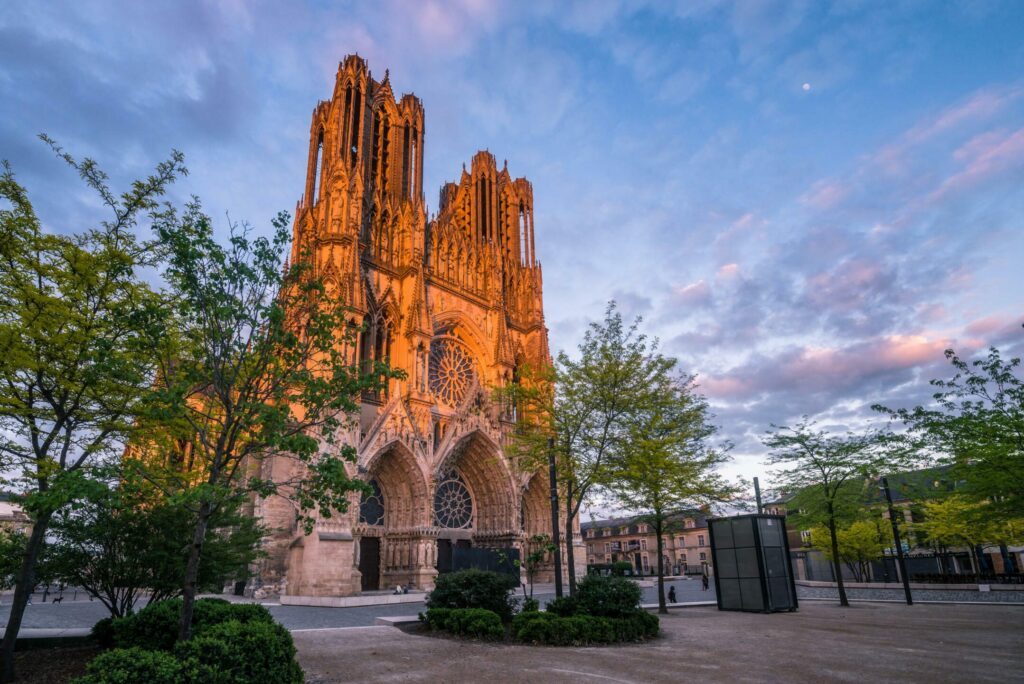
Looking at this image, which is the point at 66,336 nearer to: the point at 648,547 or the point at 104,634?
the point at 104,634

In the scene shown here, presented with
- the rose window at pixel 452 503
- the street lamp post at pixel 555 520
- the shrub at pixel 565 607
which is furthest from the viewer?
the rose window at pixel 452 503

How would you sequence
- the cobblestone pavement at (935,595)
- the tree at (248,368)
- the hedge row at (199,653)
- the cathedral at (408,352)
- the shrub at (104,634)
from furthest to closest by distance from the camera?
the cathedral at (408,352) < the cobblestone pavement at (935,595) < the shrub at (104,634) < the tree at (248,368) < the hedge row at (199,653)

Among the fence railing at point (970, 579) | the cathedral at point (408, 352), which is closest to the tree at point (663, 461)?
the cathedral at point (408, 352)

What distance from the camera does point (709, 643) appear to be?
12.5 metres

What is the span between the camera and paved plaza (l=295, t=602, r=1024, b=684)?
29.2 ft

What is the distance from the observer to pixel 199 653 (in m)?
7.08

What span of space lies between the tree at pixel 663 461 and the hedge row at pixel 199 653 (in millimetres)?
10641

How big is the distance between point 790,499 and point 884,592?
11781 mm

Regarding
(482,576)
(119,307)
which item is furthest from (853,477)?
(119,307)

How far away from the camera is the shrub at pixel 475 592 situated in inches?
588

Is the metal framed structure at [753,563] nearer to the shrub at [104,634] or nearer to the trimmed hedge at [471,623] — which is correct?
the trimmed hedge at [471,623]

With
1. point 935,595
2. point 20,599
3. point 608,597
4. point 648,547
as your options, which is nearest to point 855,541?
point 935,595

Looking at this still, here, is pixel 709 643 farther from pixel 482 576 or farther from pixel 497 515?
pixel 497 515

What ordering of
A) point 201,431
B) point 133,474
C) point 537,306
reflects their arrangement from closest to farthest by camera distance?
point 133,474, point 201,431, point 537,306
